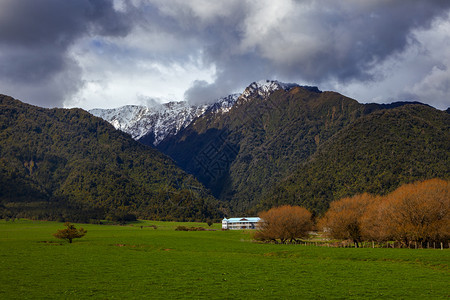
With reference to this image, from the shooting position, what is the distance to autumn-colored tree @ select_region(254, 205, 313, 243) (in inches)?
4500

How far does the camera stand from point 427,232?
78000mm

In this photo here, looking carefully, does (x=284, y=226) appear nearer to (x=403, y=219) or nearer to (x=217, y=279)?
(x=403, y=219)

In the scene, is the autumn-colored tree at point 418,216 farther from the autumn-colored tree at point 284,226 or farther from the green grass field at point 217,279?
the autumn-colored tree at point 284,226

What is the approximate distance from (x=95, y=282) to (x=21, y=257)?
29076mm

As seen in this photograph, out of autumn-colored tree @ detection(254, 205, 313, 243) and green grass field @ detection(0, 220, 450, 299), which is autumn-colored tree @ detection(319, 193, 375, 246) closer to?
autumn-colored tree @ detection(254, 205, 313, 243)

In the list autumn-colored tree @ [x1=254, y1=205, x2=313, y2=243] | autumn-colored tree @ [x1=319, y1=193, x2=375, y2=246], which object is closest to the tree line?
autumn-colored tree @ [x1=319, y1=193, x2=375, y2=246]

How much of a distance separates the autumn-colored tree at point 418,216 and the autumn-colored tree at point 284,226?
3093 cm

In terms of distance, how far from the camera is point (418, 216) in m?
80.4

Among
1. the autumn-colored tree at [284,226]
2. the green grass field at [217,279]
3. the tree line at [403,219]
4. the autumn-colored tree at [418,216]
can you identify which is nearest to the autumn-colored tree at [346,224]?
the tree line at [403,219]

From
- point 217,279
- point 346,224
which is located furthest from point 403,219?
point 217,279

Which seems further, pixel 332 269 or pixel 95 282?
pixel 332 269

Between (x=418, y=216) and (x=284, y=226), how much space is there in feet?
139

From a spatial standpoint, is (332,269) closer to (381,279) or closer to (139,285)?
(381,279)

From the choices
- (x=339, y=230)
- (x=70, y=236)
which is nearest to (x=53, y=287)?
(x=70, y=236)
